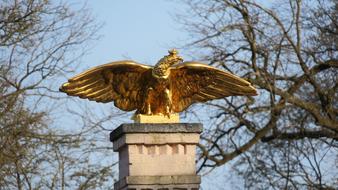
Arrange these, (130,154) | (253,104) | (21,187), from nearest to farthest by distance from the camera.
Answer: (130,154)
(21,187)
(253,104)

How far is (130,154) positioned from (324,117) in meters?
12.2

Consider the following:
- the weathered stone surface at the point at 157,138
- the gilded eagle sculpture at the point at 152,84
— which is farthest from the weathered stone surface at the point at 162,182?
the gilded eagle sculpture at the point at 152,84

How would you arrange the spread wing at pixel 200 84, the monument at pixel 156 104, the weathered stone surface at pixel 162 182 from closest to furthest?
the weathered stone surface at pixel 162 182 < the monument at pixel 156 104 < the spread wing at pixel 200 84

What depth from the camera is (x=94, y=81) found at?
2397cm

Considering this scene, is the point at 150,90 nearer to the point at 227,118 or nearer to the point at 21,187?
the point at 21,187

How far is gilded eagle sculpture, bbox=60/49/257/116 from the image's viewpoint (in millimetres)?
23703

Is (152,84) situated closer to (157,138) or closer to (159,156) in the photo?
(157,138)

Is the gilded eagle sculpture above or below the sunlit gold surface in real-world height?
above

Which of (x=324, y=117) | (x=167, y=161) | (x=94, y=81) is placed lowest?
(x=167, y=161)

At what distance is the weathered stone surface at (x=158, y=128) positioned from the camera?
23266 millimetres

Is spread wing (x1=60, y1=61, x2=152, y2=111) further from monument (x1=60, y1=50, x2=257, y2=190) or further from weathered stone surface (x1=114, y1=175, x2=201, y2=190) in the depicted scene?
weathered stone surface (x1=114, y1=175, x2=201, y2=190)

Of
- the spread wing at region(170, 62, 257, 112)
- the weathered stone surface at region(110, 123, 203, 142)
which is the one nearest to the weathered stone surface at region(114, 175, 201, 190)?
the weathered stone surface at region(110, 123, 203, 142)

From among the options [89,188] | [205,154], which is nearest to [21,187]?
[89,188]

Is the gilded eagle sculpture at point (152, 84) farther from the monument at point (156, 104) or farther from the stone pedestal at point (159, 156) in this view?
the stone pedestal at point (159, 156)
